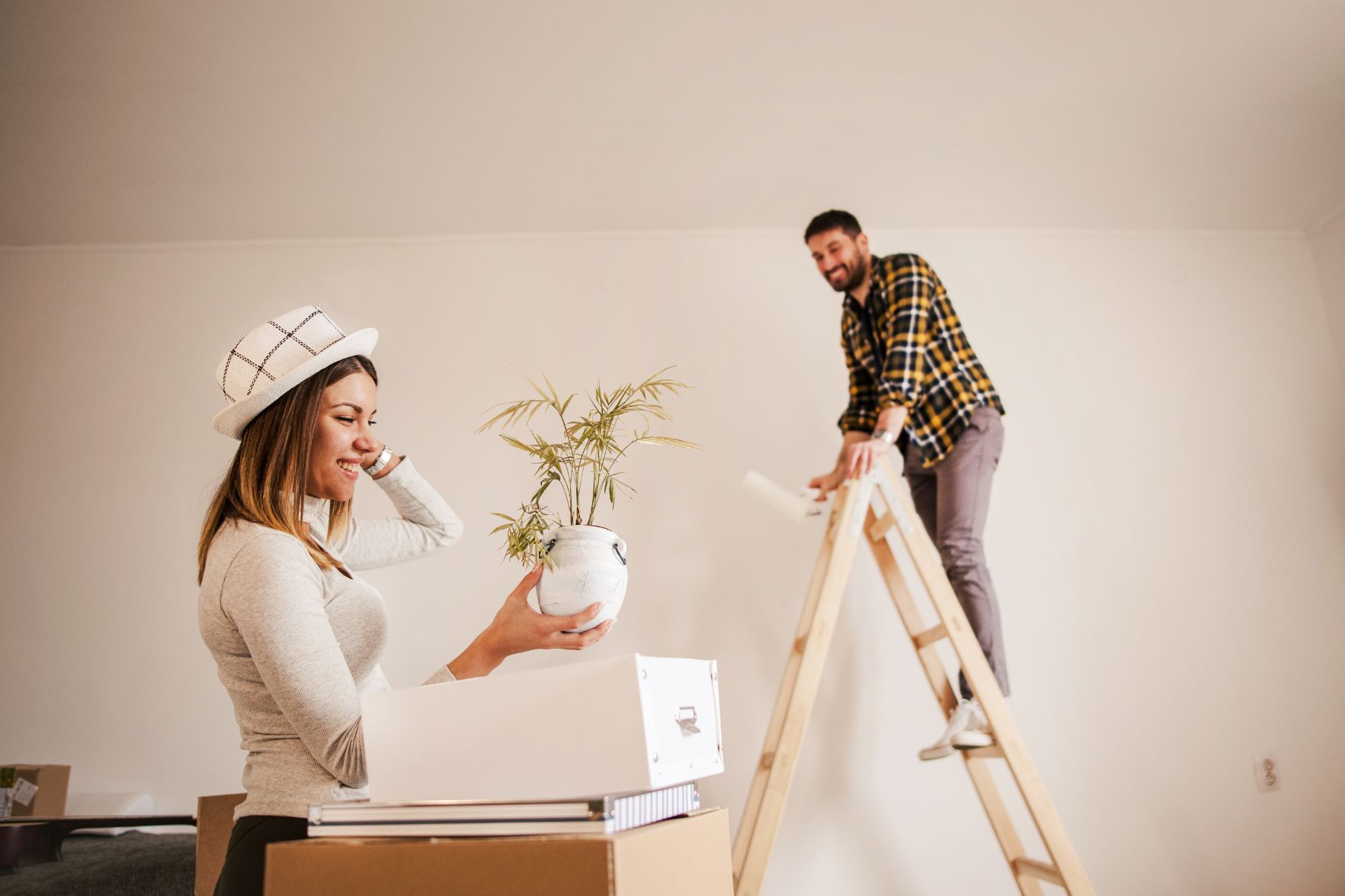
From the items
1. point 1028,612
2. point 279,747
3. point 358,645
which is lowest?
point 279,747

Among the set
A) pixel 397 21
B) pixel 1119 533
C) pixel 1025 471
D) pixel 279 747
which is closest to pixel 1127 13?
pixel 1025 471

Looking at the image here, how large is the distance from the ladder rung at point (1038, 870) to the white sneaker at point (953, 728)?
26 centimetres

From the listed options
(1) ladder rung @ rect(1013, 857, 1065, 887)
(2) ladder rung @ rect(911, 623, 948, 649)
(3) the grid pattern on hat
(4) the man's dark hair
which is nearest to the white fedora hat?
Result: (3) the grid pattern on hat

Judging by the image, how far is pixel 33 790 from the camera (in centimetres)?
233

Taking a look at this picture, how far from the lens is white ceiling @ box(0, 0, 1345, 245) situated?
2141 millimetres

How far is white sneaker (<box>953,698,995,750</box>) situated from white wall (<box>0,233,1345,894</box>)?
0.65 metres

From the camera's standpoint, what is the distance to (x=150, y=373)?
285 centimetres

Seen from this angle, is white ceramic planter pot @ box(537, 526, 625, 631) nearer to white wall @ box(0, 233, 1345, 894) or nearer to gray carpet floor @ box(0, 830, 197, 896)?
gray carpet floor @ box(0, 830, 197, 896)

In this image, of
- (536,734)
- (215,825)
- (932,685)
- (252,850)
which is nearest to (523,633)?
(536,734)

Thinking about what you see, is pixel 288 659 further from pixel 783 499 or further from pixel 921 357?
pixel 921 357

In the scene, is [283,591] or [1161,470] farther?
[1161,470]

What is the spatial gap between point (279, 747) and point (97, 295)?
2509 millimetres

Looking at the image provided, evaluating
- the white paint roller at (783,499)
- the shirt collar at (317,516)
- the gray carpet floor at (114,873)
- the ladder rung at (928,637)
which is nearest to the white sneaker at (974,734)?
the ladder rung at (928,637)

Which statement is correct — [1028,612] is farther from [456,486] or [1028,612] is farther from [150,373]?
[150,373]
